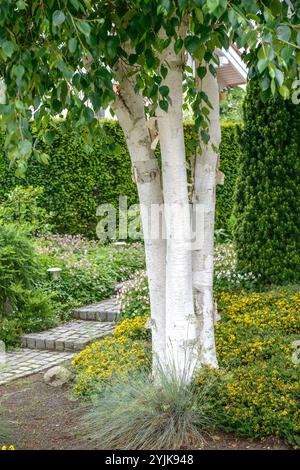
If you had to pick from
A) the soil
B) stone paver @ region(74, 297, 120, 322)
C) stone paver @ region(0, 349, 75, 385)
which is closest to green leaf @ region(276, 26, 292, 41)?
the soil

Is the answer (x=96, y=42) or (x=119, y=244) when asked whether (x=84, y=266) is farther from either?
(x=96, y=42)

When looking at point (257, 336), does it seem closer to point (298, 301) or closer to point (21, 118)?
point (298, 301)

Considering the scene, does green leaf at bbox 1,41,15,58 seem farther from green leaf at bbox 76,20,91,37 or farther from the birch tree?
green leaf at bbox 76,20,91,37

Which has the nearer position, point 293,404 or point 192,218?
point 293,404

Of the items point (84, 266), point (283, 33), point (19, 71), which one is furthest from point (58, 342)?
point (283, 33)

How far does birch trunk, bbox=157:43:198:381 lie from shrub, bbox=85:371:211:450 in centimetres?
31

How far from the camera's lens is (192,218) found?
4.81 metres

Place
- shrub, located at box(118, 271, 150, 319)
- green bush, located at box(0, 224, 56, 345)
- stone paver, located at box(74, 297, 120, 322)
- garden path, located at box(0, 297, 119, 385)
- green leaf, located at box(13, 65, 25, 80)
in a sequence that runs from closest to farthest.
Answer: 1. green leaf, located at box(13, 65, 25, 80)
2. garden path, located at box(0, 297, 119, 385)
3. shrub, located at box(118, 271, 150, 319)
4. green bush, located at box(0, 224, 56, 345)
5. stone paver, located at box(74, 297, 120, 322)

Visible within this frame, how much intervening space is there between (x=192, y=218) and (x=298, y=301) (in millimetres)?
2274

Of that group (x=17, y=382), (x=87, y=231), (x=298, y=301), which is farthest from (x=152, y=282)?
(x=87, y=231)

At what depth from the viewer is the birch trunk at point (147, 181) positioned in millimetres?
4586

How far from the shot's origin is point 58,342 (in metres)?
6.80

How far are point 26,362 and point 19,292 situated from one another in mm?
1135

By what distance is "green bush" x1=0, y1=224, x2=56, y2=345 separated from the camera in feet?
23.6
